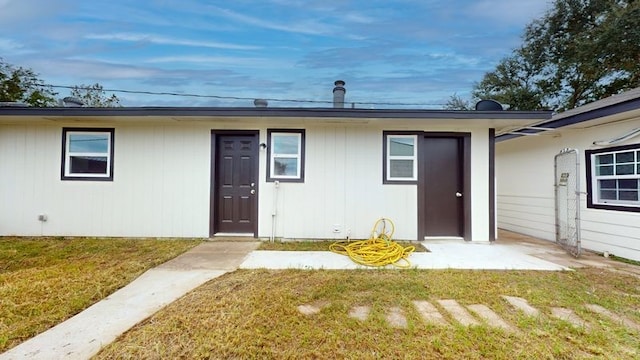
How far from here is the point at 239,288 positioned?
321cm

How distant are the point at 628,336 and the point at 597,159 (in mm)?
4227

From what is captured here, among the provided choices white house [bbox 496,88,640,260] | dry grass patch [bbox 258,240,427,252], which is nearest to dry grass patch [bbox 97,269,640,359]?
dry grass patch [bbox 258,240,427,252]

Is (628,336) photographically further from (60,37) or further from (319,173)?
(60,37)

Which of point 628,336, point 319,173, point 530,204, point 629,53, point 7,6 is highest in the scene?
point 7,6

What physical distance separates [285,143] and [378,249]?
8.89 feet

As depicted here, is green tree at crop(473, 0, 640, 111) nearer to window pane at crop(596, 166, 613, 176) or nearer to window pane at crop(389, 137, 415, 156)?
window pane at crop(596, 166, 613, 176)

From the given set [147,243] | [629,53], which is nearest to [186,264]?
[147,243]

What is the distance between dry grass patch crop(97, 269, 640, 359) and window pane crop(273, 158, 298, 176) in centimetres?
255

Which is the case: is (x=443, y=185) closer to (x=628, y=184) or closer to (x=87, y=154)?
(x=628, y=184)

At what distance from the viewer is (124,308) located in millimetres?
2719

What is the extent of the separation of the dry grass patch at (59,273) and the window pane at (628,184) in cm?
742

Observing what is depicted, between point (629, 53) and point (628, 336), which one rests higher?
point (629, 53)

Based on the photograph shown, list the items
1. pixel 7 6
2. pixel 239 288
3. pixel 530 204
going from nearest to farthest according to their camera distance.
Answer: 1. pixel 239 288
2. pixel 530 204
3. pixel 7 6

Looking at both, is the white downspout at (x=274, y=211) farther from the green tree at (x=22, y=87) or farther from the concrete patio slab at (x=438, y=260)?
the green tree at (x=22, y=87)
